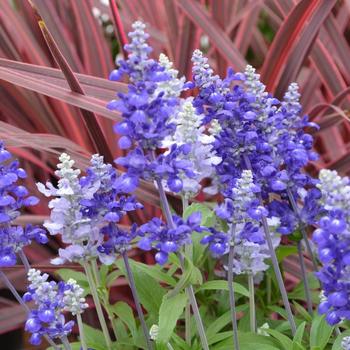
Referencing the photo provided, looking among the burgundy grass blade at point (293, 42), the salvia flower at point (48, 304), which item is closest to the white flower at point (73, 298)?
the salvia flower at point (48, 304)

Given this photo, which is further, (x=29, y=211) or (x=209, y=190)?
(x=29, y=211)

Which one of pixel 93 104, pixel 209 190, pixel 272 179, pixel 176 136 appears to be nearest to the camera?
pixel 176 136

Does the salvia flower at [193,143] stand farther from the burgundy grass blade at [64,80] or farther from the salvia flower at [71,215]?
the burgundy grass blade at [64,80]

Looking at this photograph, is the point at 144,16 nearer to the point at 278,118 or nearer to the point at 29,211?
the point at 29,211

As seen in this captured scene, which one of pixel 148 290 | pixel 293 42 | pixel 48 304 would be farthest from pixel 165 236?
pixel 293 42

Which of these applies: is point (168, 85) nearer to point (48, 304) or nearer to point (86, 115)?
point (48, 304)

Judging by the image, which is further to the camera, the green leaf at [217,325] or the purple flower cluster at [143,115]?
the green leaf at [217,325]

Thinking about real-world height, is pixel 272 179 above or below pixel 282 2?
below

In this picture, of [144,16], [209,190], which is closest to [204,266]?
[209,190]
